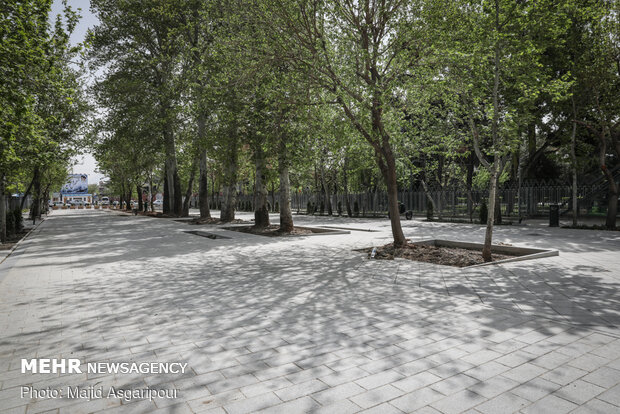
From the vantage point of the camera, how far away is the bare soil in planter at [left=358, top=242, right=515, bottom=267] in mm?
9219

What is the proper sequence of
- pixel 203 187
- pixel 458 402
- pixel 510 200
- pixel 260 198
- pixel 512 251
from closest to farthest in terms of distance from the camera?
pixel 458 402
pixel 512 251
pixel 260 198
pixel 203 187
pixel 510 200

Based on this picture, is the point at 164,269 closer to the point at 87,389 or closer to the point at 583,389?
the point at 87,389

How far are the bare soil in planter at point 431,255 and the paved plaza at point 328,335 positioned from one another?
2.16ft

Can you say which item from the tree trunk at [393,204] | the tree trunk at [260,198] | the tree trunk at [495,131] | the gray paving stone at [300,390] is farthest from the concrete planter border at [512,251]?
the tree trunk at [260,198]

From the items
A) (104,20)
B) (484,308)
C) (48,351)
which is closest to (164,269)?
(48,351)

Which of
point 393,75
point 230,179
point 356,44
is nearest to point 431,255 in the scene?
point 393,75

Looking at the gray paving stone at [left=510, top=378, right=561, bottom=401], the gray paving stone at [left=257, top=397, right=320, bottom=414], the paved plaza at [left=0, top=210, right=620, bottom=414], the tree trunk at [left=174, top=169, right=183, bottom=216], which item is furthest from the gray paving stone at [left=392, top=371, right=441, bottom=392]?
the tree trunk at [left=174, top=169, right=183, bottom=216]

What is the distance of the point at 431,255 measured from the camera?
10.0 m

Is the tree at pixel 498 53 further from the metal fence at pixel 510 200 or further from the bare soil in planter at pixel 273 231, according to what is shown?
the metal fence at pixel 510 200

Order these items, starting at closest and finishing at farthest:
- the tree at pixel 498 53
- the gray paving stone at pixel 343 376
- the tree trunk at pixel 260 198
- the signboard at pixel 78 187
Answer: the gray paving stone at pixel 343 376 < the tree at pixel 498 53 < the tree trunk at pixel 260 198 < the signboard at pixel 78 187

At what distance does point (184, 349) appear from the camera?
4168mm

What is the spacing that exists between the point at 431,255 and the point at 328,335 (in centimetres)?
617

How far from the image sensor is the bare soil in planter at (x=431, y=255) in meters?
9.22

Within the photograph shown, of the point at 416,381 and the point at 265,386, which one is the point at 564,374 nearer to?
the point at 416,381
